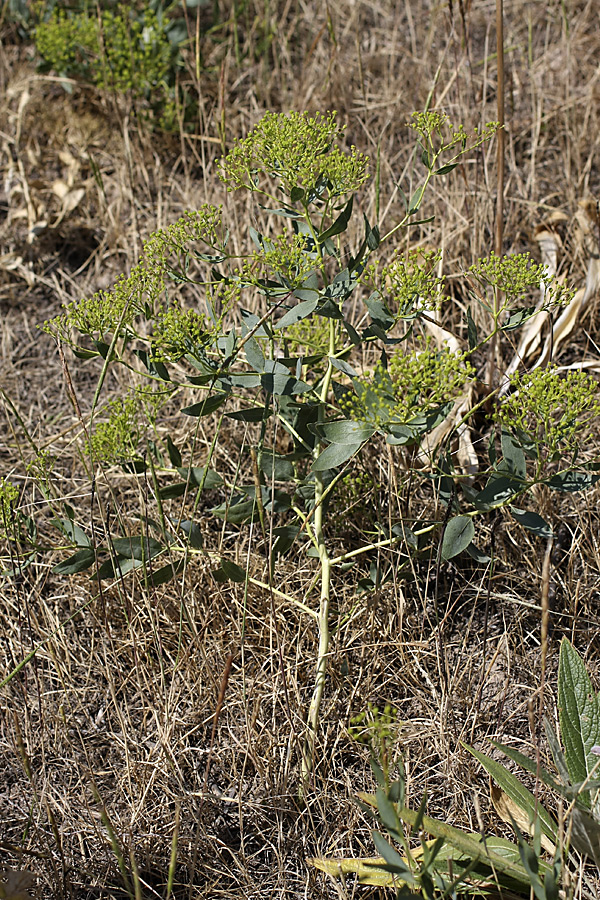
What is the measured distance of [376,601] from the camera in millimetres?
1796

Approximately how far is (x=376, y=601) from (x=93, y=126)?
2.26m

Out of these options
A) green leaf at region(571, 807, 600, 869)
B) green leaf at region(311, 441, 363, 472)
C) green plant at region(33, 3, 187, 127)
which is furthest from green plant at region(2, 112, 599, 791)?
green plant at region(33, 3, 187, 127)

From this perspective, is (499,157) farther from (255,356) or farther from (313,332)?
(255,356)

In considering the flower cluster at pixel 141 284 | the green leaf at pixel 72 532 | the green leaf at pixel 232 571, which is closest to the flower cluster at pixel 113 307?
the flower cluster at pixel 141 284

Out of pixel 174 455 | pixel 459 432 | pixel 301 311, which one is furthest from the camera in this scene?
pixel 459 432

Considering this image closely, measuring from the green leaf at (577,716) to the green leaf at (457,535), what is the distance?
301 millimetres

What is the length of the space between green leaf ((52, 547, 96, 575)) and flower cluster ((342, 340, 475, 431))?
27.7 inches

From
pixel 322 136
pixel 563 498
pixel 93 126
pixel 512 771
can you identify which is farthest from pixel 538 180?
pixel 512 771

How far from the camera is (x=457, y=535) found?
1.59m

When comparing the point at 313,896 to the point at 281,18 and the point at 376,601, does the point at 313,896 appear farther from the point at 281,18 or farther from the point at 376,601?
the point at 281,18

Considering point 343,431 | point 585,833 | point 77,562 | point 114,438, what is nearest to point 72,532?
point 77,562

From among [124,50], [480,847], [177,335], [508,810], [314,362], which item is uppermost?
[124,50]

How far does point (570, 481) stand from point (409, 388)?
362 millimetres

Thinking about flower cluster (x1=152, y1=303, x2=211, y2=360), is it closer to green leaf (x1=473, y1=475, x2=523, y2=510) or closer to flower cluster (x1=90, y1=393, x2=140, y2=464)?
flower cluster (x1=90, y1=393, x2=140, y2=464)
